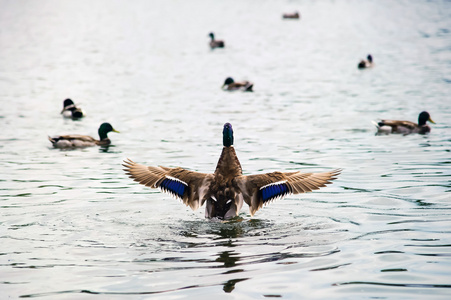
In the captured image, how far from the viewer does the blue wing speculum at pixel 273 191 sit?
1145cm

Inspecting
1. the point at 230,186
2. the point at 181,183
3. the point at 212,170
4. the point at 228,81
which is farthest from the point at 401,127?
the point at 228,81

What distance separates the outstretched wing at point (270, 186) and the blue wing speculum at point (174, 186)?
3.15 ft

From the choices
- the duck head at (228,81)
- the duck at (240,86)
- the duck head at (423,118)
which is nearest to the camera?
the duck head at (423,118)

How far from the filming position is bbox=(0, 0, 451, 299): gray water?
28.8 ft

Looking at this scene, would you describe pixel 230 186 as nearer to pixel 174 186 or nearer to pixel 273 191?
pixel 273 191

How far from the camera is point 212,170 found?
16.2 m

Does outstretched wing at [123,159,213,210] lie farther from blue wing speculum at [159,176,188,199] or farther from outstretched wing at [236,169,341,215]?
outstretched wing at [236,169,341,215]

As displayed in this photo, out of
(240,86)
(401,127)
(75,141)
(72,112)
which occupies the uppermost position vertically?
(240,86)

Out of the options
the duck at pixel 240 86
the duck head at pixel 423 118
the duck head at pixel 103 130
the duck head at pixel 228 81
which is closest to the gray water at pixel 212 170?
the duck head at pixel 103 130

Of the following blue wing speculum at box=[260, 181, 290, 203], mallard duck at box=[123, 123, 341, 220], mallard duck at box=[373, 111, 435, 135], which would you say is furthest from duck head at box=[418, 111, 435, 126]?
blue wing speculum at box=[260, 181, 290, 203]

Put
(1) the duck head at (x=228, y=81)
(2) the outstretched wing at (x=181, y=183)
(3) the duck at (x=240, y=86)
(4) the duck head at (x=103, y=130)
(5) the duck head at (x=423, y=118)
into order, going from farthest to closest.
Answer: (1) the duck head at (x=228, y=81) → (3) the duck at (x=240, y=86) → (5) the duck head at (x=423, y=118) → (4) the duck head at (x=103, y=130) → (2) the outstretched wing at (x=181, y=183)

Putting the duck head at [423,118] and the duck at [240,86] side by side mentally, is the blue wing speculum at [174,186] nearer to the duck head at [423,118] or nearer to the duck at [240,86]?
the duck head at [423,118]

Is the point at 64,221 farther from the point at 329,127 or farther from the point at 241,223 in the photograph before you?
the point at 329,127

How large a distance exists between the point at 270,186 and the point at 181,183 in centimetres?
154
